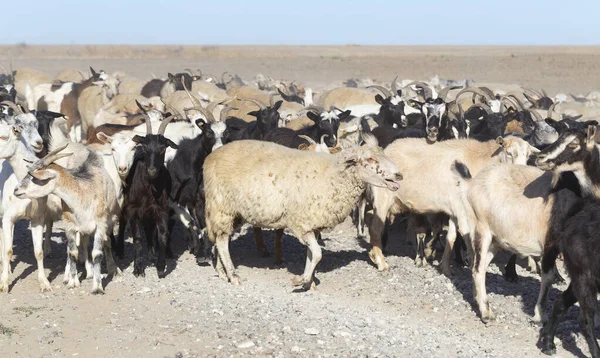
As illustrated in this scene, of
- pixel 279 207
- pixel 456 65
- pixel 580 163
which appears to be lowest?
pixel 456 65

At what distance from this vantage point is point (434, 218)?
1025 cm

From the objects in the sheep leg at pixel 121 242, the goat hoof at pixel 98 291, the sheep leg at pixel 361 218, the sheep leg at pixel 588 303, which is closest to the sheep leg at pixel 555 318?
the sheep leg at pixel 588 303

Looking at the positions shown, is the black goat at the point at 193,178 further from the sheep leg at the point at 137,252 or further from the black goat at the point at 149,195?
the sheep leg at the point at 137,252

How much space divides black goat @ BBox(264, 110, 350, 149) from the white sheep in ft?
8.96

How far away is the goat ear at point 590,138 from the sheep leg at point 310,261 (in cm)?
281

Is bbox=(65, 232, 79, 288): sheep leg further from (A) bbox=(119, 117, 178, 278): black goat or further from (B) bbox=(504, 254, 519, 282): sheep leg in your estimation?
(B) bbox=(504, 254, 519, 282): sheep leg

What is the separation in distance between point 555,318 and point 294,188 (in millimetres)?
2960

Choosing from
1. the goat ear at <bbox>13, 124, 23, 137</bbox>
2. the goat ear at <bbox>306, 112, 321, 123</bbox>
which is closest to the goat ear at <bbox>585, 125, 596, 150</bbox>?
the goat ear at <bbox>306, 112, 321, 123</bbox>

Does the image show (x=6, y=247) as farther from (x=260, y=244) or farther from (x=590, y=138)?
(x=590, y=138)

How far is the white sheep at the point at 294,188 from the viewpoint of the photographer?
356 inches

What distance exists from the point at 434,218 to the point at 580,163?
272cm

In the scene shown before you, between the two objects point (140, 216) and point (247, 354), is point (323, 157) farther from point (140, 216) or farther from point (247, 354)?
point (247, 354)

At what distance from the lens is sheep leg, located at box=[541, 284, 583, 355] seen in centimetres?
734

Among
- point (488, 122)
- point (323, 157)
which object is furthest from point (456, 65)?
point (323, 157)
